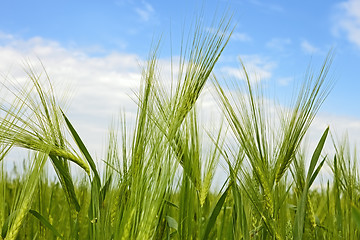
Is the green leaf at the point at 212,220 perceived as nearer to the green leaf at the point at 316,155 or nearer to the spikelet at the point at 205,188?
the spikelet at the point at 205,188

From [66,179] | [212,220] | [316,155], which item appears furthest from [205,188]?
[66,179]

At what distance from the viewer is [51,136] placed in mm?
1624

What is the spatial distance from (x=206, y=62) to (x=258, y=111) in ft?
0.73

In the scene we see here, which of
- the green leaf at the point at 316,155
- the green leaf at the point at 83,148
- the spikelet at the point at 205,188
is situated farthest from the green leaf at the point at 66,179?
the green leaf at the point at 316,155

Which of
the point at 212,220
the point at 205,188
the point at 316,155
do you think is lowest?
the point at 212,220

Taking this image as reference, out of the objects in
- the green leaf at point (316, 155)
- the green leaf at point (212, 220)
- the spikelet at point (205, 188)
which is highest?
the green leaf at point (316, 155)

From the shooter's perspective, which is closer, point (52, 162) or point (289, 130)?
point (289, 130)

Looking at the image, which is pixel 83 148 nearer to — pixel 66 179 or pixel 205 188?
pixel 66 179

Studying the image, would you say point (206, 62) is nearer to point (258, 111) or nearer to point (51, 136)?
point (258, 111)

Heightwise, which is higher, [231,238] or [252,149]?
[252,149]

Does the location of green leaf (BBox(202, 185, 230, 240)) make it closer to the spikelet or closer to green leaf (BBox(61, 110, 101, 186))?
the spikelet

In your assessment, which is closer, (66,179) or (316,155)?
(316,155)

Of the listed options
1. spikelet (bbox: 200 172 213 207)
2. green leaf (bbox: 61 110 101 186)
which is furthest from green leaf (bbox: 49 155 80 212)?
spikelet (bbox: 200 172 213 207)

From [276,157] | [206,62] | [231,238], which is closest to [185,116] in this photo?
[206,62]
